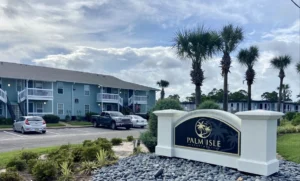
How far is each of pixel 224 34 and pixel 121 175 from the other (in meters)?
18.5

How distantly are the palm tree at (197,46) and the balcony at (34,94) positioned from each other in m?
19.2

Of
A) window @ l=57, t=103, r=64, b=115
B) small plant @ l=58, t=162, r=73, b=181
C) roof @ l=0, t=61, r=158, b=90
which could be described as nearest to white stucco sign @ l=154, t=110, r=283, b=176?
small plant @ l=58, t=162, r=73, b=181

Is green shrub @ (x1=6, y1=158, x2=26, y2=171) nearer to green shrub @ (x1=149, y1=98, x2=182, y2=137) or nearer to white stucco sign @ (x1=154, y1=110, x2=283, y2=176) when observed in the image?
white stucco sign @ (x1=154, y1=110, x2=283, y2=176)

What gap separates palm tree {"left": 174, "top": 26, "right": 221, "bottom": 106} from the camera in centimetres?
1708

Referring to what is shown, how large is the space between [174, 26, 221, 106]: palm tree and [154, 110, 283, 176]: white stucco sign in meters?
9.41

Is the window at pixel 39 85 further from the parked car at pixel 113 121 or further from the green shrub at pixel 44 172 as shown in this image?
the green shrub at pixel 44 172

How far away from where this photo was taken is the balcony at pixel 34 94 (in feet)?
97.5

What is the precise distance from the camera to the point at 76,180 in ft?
21.1

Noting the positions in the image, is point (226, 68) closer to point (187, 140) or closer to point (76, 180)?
point (187, 140)

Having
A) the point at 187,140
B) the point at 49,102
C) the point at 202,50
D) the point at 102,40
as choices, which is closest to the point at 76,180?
the point at 187,140

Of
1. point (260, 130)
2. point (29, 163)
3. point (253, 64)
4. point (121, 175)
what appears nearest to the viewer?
point (260, 130)

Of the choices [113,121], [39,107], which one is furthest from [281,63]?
[39,107]

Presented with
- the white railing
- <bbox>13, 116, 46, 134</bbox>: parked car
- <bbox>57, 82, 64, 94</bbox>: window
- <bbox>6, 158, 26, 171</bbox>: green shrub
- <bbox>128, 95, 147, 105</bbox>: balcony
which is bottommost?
<bbox>13, 116, 46, 134</bbox>: parked car

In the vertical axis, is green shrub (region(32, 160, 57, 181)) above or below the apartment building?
below
